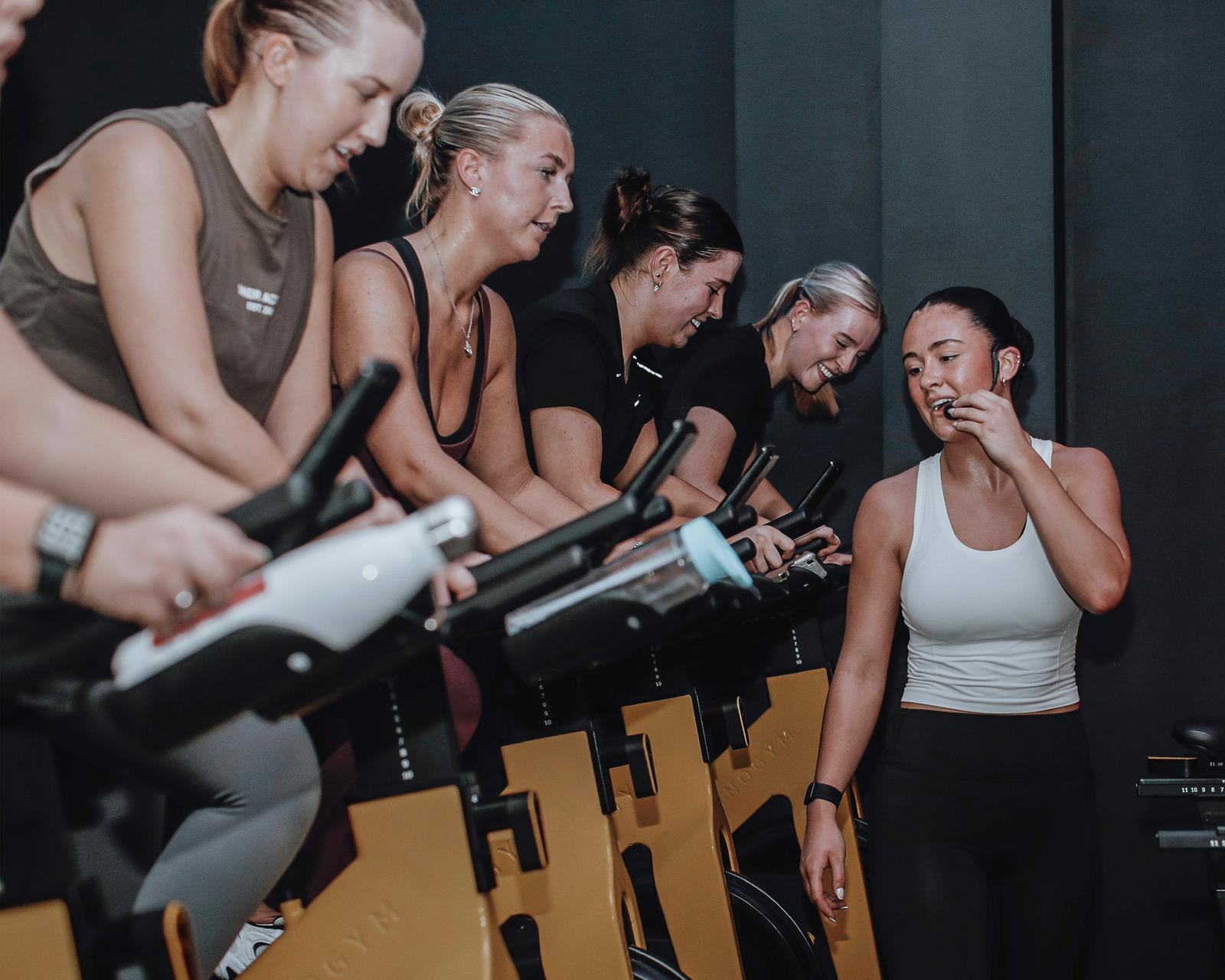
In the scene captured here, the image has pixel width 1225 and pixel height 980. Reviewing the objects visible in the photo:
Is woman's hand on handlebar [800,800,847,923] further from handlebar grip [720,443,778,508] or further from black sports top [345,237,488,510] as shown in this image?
black sports top [345,237,488,510]

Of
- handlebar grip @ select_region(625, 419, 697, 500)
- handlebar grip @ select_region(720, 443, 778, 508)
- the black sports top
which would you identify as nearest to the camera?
handlebar grip @ select_region(625, 419, 697, 500)

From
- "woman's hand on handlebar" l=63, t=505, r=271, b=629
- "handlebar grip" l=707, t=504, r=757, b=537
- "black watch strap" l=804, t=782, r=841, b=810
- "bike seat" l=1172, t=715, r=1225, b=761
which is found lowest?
"black watch strap" l=804, t=782, r=841, b=810

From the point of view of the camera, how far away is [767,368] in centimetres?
345

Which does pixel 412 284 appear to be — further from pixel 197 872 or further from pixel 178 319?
pixel 197 872

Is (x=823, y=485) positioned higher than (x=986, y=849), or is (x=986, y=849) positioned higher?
(x=823, y=485)

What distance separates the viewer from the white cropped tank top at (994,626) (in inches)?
89.3

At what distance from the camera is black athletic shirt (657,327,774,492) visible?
10.7ft

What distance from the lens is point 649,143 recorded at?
3.52 m

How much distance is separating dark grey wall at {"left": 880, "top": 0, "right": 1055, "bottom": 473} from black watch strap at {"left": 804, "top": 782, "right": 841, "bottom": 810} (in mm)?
1412

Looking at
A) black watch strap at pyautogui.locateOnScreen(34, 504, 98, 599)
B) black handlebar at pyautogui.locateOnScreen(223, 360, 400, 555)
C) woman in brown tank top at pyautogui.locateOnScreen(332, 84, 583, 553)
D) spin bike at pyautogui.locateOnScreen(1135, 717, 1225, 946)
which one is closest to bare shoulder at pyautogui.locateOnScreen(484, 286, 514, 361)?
woman in brown tank top at pyautogui.locateOnScreen(332, 84, 583, 553)

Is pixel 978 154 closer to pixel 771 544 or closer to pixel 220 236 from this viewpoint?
pixel 771 544

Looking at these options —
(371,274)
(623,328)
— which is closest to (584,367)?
(623,328)

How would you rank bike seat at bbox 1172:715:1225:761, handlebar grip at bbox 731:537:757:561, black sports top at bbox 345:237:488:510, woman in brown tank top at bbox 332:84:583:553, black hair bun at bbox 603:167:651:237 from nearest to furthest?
handlebar grip at bbox 731:537:757:561 → woman in brown tank top at bbox 332:84:583:553 → black sports top at bbox 345:237:488:510 → bike seat at bbox 1172:715:1225:761 → black hair bun at bbox 603:167:651:237

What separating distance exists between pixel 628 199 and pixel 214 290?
1.69 meters
